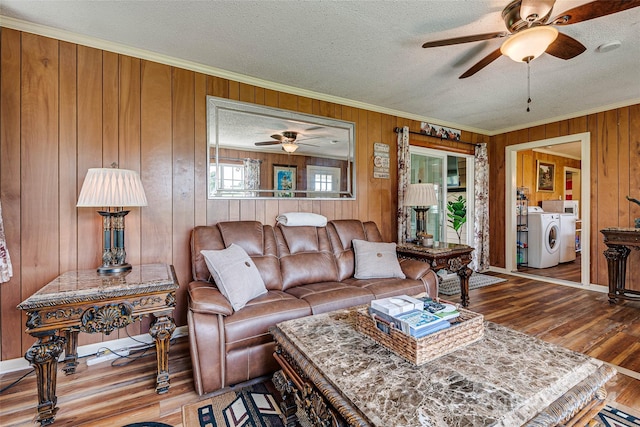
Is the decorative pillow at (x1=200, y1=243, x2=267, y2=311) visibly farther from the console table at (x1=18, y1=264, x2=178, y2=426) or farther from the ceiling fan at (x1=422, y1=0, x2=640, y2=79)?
the ceiling fan at (x1=422, y1=0, x2=640, y2=79)

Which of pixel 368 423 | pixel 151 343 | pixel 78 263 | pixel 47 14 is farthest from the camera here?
pixel 151 343

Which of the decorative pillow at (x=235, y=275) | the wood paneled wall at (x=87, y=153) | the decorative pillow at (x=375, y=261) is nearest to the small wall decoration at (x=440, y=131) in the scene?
the decorative pillow at (x=375, y=261)

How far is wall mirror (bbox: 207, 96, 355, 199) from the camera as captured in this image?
2.76 meters

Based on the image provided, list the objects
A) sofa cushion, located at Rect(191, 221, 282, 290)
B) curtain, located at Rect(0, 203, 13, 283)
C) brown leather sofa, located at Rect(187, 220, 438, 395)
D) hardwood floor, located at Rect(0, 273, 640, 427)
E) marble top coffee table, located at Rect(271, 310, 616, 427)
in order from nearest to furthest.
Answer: marble top coffee table, located at Rect(271, 310, 616, 427)
hardwood floor, located at Rect(0, 273, 640, 427)
brown leather sofa, located at Rect(187, 220, 438, 395)
curtain, located at Rect(0, 203, 13, 283)
sofa cushion, located at Rect(191, 221, 282, 290)

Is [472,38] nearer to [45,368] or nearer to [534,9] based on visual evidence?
[534,9]

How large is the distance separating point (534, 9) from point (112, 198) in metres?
2.77

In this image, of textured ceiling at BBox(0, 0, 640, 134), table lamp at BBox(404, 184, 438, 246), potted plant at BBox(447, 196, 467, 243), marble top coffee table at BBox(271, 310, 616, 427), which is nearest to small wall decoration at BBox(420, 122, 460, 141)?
textured ceiling at BBox(0, 0, 640, 134)

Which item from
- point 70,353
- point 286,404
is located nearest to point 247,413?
point 286,404

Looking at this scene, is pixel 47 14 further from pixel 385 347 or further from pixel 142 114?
pixel 385 347

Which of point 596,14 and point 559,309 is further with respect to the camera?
point 559,309

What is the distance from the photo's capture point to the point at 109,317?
1649 mm

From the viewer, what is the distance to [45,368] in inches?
60.7

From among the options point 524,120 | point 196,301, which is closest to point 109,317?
point 196,301

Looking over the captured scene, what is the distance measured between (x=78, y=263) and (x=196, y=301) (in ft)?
4.04
